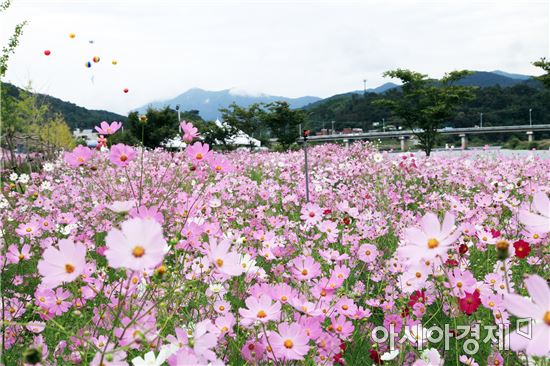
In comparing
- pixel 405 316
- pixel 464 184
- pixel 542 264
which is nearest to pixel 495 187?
pixel 464 184

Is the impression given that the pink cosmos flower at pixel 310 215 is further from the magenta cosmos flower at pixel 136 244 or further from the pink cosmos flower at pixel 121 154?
the magenta cosmos flower at pixel 136 244

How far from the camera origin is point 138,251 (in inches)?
29.6

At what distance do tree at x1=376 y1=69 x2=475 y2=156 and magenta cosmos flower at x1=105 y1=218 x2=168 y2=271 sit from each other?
24.3 m

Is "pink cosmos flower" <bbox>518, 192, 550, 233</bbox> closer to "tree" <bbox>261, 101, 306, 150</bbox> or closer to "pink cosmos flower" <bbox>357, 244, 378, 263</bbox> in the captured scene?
"pink cosmos flower" <bbox>357, 244, 378, 263</bbox>

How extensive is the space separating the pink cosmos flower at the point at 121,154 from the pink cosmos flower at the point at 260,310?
0.76m

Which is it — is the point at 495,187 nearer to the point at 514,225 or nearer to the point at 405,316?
the point at 514,225

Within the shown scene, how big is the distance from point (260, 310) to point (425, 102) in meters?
25.1

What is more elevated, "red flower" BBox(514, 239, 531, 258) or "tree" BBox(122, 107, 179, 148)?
"tree" BBox(122, 107, 179, 148)

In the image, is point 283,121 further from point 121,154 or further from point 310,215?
point 121,154

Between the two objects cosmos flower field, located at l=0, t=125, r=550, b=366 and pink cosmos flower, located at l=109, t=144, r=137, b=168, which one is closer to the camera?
cosmos flower field, located at l=0, t=125, r=550, b=366

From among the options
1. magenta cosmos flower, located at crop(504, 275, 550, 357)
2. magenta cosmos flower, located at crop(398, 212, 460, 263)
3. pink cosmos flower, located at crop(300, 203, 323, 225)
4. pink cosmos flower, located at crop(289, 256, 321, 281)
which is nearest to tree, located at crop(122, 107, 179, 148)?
pink cosmos flower, located at crop(300, 203, 323, 225)

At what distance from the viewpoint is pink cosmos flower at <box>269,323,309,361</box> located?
100 centimetres

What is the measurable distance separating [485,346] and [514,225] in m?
1.34

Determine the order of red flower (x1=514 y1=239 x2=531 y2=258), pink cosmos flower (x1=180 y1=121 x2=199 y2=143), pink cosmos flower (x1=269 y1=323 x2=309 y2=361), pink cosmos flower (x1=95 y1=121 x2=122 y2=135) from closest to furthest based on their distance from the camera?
pink cosmos flower (x1=269 y1=323 x2=309 y2=361)
red flower (x1=514 y1=239 x2=531 y2=258)
pink cosmos flower (x1=180 y1=121 x2=199 y2=143)
pink cosmos flower (x1=95 y1=121 x2=122 y2=135)
